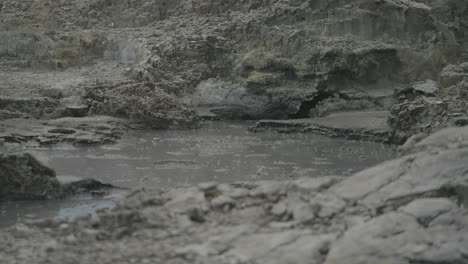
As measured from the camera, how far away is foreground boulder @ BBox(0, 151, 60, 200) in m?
7.74

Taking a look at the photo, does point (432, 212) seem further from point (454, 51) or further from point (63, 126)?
point (454, 51)

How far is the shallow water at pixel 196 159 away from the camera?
8883mm

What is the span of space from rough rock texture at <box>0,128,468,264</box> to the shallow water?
2.76m

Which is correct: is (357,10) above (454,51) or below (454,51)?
above

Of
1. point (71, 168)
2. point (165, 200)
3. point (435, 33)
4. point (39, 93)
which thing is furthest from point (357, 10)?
point (165, 200)

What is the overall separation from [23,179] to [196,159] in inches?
141

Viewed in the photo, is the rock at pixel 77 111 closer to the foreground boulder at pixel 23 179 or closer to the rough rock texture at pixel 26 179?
the rough rock texture at pixel 26 179

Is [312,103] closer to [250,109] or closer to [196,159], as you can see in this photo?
[250,109]

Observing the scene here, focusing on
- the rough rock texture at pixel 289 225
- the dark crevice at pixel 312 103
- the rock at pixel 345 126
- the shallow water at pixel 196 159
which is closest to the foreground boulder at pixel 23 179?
the shallow water at pixel 196 159

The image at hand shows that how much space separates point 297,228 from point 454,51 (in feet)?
49.4

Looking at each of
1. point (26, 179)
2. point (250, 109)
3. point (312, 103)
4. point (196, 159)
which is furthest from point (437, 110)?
point (26, 179)

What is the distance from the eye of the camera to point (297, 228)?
4.37 meters

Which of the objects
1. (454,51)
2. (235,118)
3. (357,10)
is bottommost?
(235,118)

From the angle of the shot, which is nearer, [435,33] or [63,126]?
[63,126]
